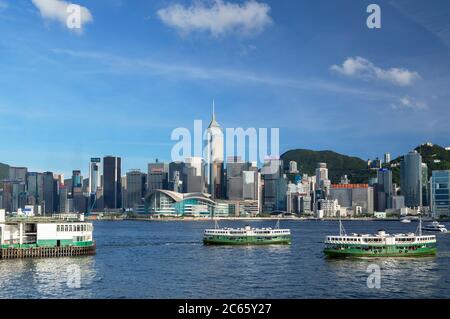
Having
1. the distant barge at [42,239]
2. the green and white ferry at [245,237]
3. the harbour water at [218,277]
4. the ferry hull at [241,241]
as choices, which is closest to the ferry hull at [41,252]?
the distant barge at [42,239]

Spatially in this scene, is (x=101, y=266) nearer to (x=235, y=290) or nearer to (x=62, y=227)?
(x=62, y=227)

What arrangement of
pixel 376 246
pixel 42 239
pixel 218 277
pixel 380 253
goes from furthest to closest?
pixel 376 246 < pixel 380 253 < pixel 42 239 < pixel 218 277

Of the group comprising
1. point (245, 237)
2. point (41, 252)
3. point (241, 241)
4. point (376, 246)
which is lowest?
point (241, 241)

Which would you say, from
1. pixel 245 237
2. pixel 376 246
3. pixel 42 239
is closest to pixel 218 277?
pixel 376 246

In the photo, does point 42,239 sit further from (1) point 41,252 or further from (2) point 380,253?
(2) point 380,253

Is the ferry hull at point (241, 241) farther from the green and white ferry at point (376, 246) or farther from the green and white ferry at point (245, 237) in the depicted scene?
the green and white ferry at point (376, 246)

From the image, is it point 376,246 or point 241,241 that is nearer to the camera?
point 376,246
